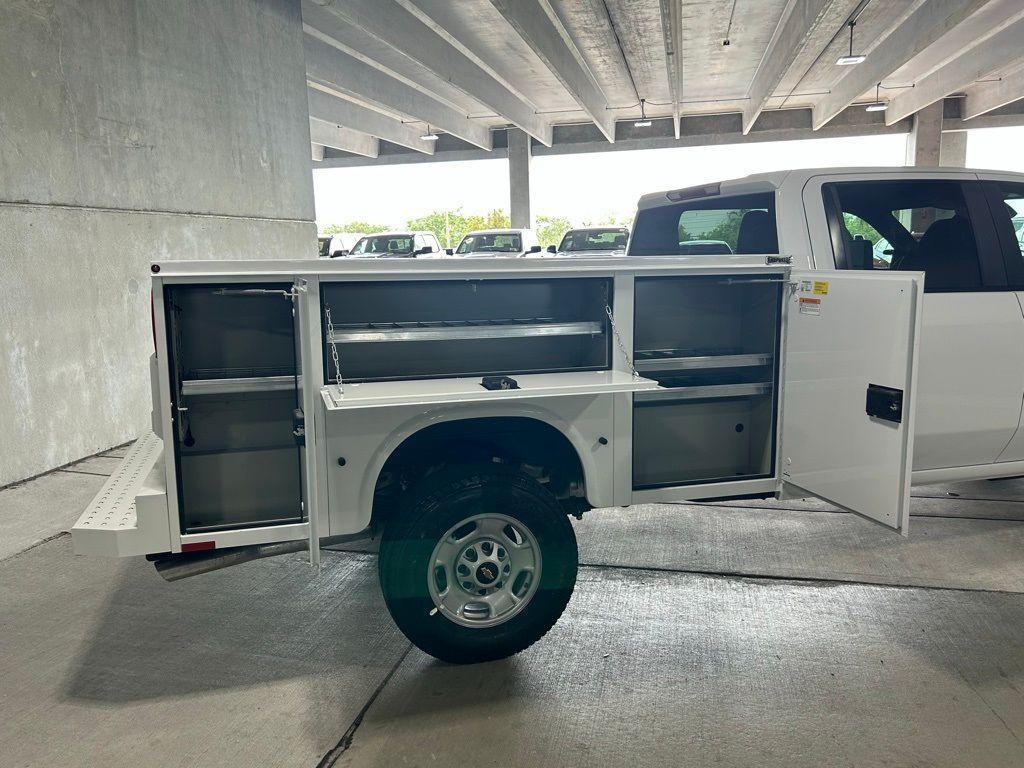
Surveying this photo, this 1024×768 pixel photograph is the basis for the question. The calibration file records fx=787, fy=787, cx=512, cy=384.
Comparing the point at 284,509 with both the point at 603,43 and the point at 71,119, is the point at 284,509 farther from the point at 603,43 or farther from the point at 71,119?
the point at 603,43

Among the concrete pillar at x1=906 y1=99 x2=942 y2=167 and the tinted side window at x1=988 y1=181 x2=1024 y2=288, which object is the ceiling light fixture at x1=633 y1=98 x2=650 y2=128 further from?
the tinted side window at x1=988 y1=181 x2=1024 y2=288

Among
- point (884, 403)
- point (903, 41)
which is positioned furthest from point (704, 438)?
point (903, 41)

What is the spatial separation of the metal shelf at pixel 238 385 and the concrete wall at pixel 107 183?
4.19 meters

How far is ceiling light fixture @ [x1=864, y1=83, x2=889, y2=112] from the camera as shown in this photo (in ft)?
76.0

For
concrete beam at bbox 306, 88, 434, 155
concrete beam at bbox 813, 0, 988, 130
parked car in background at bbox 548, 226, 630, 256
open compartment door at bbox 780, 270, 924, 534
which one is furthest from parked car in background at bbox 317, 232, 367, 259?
open compartment door at bbox 780, 270, 924, 534

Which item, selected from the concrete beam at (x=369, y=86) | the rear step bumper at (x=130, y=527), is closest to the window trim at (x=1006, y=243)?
the rear step bumper at (x=130, y=527)

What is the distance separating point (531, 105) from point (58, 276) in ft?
62.2

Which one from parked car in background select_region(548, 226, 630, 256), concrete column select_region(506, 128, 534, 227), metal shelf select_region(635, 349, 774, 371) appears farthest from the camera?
concrete column select_region(506, 128, 534, 227)

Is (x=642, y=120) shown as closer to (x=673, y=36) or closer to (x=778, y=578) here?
(x=673, y=36)

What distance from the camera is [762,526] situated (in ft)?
17.2

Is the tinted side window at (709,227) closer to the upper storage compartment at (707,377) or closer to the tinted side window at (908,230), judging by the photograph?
the tinted side window at (908,230)

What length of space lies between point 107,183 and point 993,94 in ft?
80.3

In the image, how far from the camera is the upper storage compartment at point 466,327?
3.57 m

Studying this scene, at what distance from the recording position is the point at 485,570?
3346mm
